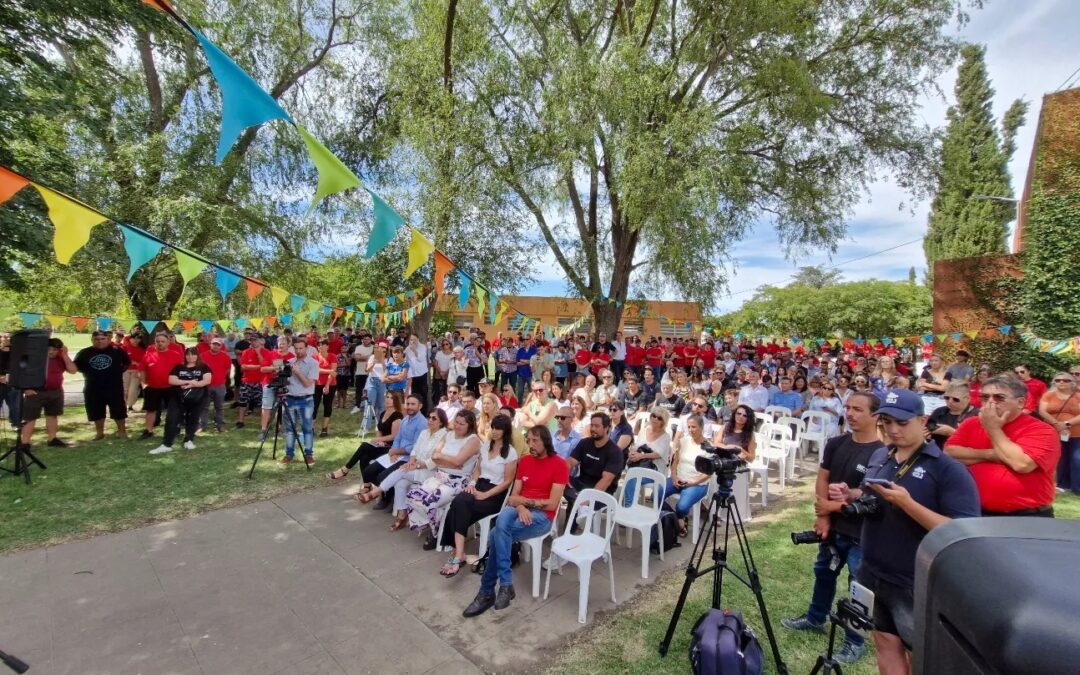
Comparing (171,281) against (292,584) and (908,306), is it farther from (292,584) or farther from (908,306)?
(908,306)

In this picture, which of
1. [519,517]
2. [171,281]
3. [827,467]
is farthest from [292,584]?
[171,281]

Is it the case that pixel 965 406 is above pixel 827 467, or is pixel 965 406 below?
above

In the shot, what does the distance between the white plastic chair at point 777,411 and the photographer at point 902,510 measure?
18.2 ft

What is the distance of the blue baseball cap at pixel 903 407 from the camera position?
7.30 ft

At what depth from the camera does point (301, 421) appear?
22.1ft

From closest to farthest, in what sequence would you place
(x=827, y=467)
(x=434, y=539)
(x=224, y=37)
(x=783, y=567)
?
1. (x=827, y=467)
2. (x=783, y=567)
3. (x=434, y=539)
4. (x=224, y=37)

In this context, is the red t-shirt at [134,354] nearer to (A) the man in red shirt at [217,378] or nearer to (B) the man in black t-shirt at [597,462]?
(A) the man in red shirt at [217,378]

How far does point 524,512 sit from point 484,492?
24.8 inches

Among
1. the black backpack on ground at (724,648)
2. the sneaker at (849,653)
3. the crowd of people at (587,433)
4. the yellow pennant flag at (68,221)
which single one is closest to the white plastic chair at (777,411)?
the crowd of people at (587,433)

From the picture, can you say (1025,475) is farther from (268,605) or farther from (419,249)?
(419,249)

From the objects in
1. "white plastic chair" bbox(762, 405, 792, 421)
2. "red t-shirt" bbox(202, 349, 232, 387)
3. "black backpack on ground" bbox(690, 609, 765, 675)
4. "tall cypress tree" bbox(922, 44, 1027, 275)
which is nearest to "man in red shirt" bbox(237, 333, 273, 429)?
"red t-shirt" bbox(202, 349, 232, 387)

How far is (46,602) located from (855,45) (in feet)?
55.2

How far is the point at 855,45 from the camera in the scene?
1205 centimetres

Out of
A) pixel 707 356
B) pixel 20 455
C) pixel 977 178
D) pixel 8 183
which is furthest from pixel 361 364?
pixel 977 178
